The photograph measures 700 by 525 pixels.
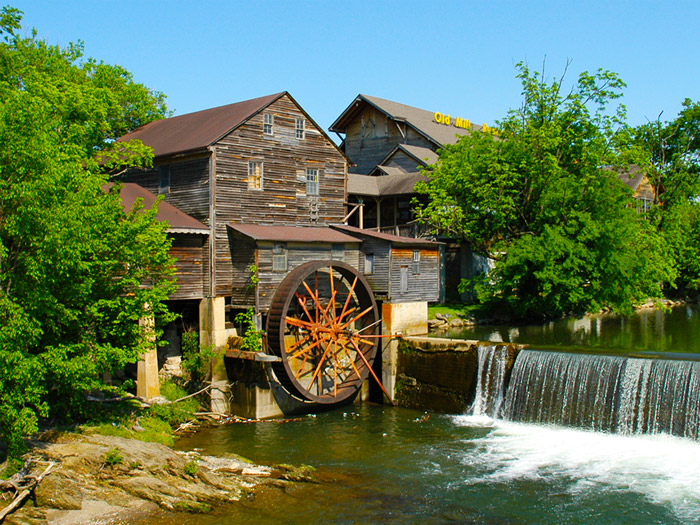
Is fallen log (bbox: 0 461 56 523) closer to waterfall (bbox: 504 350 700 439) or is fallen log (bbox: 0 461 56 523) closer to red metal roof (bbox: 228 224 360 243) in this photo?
red metal roof (bbox: 228 224 360 243)

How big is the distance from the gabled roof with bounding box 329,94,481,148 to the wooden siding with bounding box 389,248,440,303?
16.7 meters

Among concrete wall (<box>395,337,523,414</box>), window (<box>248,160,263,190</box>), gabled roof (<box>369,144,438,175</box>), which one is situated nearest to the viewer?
concrete wall (<box>395,337,523,414</box>)

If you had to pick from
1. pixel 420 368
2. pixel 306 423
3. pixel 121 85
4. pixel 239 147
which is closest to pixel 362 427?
pixel 306 423

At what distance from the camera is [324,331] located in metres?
23.0

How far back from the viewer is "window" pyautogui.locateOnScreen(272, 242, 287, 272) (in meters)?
22.5

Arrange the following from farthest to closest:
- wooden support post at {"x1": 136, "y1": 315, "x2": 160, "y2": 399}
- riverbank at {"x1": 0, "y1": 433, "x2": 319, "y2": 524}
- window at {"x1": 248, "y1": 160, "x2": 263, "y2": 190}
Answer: window at {"x1": 248, "y1": 160, "x2": 263, "y2": 190}
wooden support post at {"x1": 136, "y1": 315, "x2": 160, "y2": 399}
riverbank at {"x1": 0, "y1": 433, "x2": 319, "y2": 524}

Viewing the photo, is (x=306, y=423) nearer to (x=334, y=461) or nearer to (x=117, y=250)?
(x=334, y=461)

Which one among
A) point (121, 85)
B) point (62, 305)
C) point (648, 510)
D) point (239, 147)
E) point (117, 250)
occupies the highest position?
point (121, 85)

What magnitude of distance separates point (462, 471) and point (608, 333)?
735 inches

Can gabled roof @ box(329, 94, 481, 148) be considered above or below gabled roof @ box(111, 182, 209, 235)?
above

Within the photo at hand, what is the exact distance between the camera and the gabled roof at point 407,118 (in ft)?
141

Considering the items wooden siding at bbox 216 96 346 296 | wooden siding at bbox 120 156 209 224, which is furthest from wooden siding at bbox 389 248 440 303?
wooden siding at bbox 120 156 209 224

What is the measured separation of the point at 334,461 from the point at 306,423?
13.2 ft

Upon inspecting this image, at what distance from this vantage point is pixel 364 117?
45.9m
